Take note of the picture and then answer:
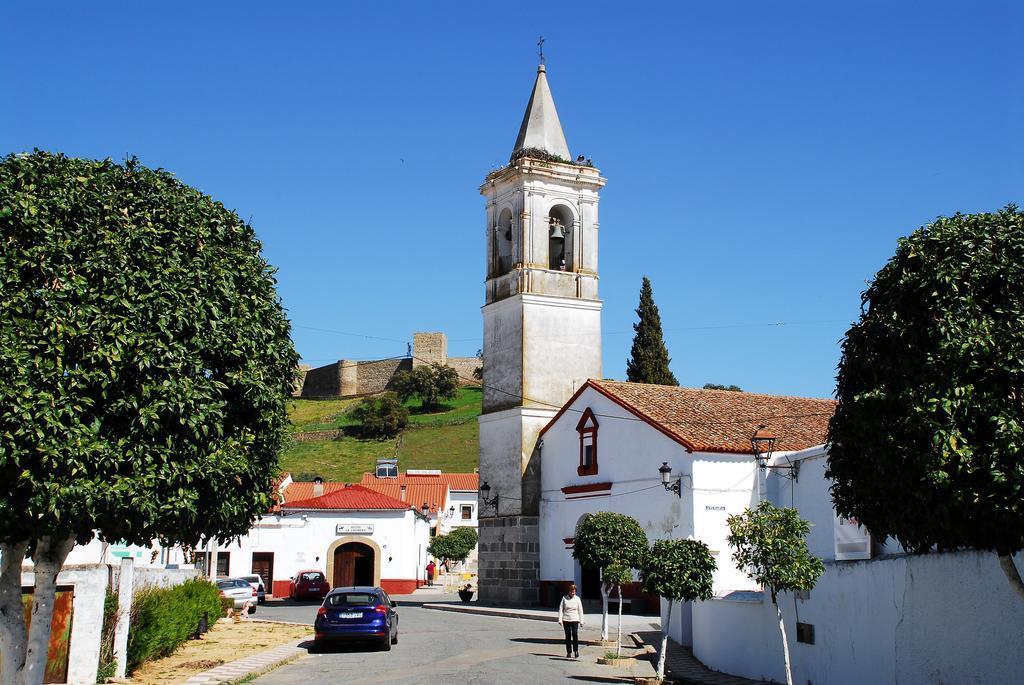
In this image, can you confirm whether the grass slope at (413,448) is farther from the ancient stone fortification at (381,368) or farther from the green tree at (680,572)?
the green tree at (680,572)

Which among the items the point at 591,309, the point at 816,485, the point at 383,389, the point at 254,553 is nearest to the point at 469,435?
the point at 383,389

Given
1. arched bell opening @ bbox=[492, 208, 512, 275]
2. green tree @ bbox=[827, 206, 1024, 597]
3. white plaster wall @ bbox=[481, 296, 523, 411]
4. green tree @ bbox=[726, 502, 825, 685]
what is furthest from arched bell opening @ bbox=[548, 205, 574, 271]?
green tree @ bbox=[827, 206, 1024, 597]

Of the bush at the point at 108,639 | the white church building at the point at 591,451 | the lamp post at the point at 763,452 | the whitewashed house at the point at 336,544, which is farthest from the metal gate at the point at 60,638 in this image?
the whitewashed house at the point at 336,544

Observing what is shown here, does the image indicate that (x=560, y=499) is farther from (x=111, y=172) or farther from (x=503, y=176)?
(x=111, y=172)

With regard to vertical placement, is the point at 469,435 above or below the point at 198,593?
above

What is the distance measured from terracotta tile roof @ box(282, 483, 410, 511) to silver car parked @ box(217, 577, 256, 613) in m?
12.9

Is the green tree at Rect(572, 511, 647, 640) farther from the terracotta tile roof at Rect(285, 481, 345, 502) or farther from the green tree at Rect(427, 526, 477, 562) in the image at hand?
the terracotta tile roof at Rect(285, 481, 345, 502)

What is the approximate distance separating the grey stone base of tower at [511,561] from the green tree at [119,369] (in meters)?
26.7

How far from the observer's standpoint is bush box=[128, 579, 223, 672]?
17.7 meters

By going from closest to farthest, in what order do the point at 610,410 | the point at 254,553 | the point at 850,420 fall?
the point at 850,420, the point at 610,410, the point at 254,553

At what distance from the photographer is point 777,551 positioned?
14.9 m

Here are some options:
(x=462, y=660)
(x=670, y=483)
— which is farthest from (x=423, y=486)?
(x=462, y=660)

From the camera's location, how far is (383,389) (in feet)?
382

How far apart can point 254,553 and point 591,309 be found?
63.2 ft
